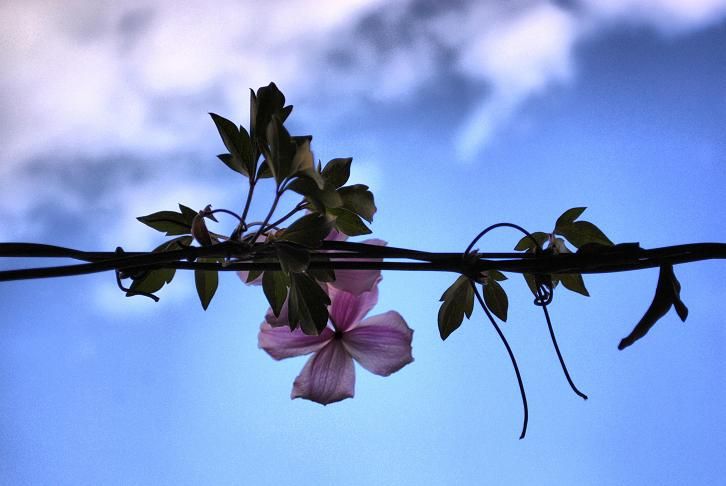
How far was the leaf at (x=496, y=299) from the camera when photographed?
512 mm

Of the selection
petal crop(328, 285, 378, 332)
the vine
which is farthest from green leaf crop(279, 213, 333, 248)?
petal crop(328, 285, 378, 332)

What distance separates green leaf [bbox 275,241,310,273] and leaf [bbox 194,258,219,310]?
0.35ft

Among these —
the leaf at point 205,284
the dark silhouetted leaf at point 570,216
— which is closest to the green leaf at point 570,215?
the dark silhouetted leaf at point 570,216

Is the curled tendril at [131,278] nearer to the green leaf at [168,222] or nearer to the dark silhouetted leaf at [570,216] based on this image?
the green leaf at [168,222]

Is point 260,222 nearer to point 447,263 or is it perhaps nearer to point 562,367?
point 447,263

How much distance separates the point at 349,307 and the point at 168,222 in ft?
0.46

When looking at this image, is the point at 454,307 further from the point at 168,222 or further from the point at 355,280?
the point at 168,222

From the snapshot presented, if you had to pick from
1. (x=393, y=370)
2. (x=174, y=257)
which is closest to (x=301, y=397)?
(x=393, y=370)

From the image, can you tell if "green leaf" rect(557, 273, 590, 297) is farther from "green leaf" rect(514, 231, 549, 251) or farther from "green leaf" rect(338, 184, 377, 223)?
"green leaf" rect(338, 184, 377, 223)

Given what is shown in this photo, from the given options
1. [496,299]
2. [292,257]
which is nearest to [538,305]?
[496,299]

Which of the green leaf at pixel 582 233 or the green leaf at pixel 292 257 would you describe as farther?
the green leaf at pixel 582 233

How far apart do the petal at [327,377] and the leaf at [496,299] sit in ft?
0.36

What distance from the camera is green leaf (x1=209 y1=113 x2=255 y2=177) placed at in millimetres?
439

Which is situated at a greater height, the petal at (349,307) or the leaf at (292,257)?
the petal at (349,307)
